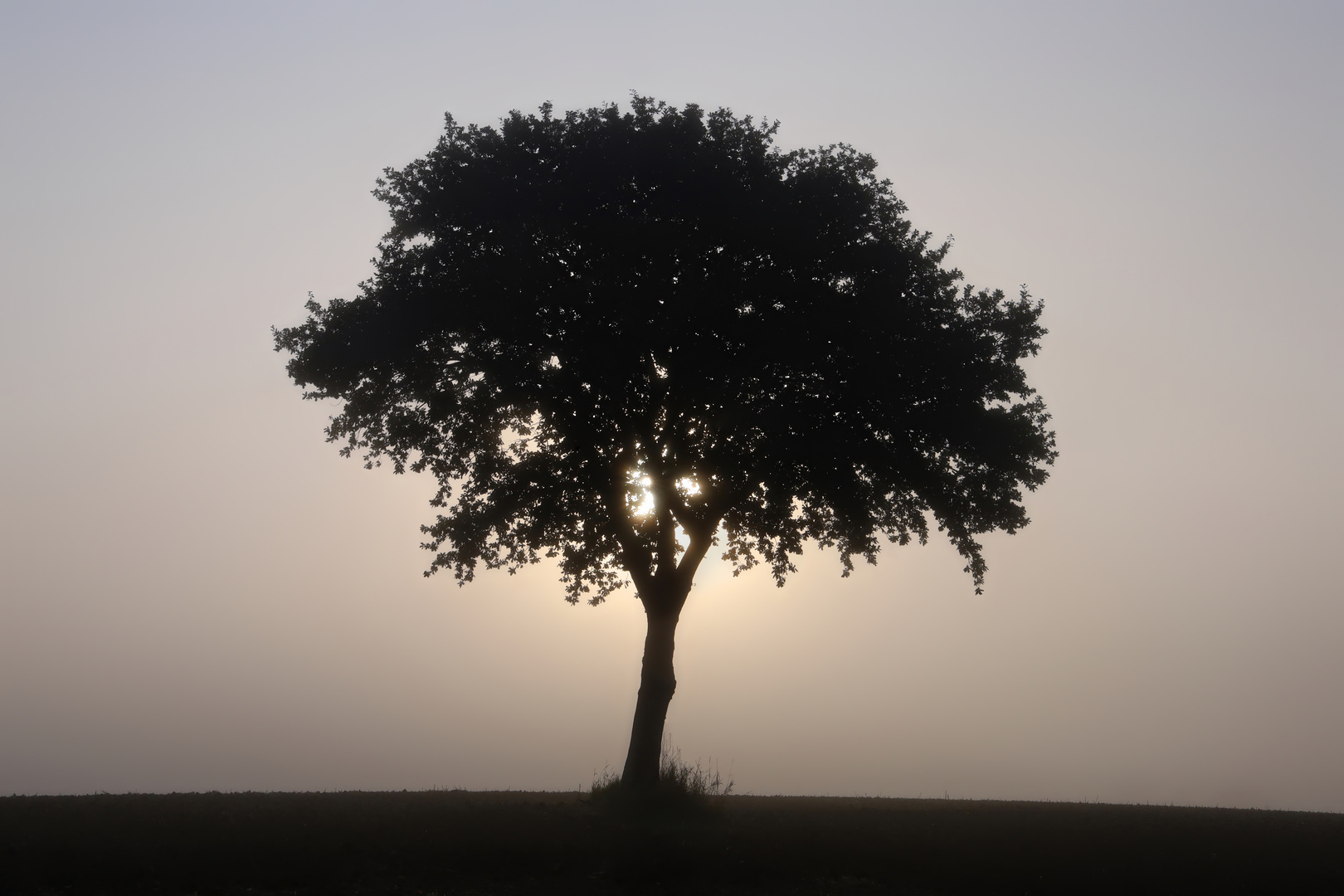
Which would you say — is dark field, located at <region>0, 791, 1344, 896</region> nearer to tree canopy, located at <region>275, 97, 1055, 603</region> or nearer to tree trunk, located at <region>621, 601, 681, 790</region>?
tree trunk, located at <region>621, 601, 681, 790</region>

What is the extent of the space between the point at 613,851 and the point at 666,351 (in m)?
10.8

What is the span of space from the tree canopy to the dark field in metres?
6.88

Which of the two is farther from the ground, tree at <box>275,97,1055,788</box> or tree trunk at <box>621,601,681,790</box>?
tree at <box>275,97,1055,788</box>

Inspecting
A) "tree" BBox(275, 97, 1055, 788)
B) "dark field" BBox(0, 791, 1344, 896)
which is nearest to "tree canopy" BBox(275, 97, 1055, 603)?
"tree" BBox(275, 97, 1055, 788)

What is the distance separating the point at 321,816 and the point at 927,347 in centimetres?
1553

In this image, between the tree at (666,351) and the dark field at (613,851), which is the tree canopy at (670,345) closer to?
the tree at (666,351)

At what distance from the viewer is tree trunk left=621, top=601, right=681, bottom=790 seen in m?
24.2

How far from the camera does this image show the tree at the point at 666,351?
24.2 meters

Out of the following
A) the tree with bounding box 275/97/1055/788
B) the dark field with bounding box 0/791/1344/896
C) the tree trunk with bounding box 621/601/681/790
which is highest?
the tree with bounding box 275/97/1055/788

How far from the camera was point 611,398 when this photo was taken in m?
25.0

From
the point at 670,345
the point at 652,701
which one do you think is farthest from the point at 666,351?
the point at 652,701

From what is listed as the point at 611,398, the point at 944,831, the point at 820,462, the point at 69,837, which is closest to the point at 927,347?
the point at 820,462

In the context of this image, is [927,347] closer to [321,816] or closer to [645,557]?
[645,557]

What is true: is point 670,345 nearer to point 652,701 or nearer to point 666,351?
point 666,351
